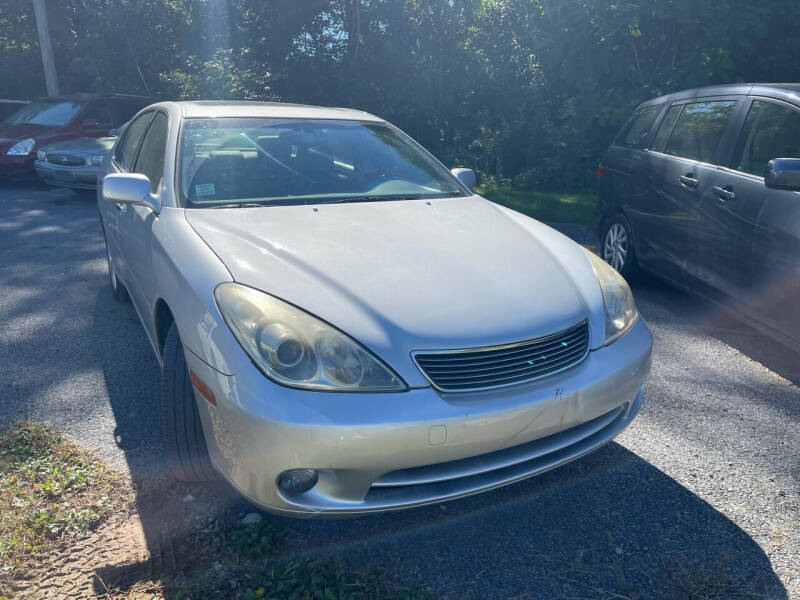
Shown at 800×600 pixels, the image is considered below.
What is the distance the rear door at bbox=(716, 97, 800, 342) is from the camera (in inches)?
147

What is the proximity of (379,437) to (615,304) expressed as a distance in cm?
126

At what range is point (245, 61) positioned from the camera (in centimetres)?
1526

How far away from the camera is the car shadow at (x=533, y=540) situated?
2.24 meters

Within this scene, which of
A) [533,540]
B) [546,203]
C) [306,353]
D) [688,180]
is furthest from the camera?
[546,203]

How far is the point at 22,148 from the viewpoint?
34.6 feet

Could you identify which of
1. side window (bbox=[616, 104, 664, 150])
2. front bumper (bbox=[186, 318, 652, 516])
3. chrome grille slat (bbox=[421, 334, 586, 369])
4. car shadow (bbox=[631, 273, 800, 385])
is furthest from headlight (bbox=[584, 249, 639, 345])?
side window (bbox=[616, 104, 664, 150])

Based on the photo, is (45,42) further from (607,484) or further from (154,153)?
(607,484)

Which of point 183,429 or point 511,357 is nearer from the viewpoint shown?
point 511,357

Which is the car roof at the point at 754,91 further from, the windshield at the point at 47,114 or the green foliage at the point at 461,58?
the windshield at the point at 47,114

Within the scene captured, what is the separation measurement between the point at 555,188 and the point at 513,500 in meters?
9.98

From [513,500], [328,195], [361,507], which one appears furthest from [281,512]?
[328,195]

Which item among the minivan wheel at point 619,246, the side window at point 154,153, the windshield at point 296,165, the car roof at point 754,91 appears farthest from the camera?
the minivan wheel at point 619,246

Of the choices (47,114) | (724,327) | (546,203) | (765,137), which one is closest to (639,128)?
(765,137)

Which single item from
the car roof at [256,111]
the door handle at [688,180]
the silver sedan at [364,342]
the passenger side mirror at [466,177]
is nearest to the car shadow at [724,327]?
the door handle at [688,180]
